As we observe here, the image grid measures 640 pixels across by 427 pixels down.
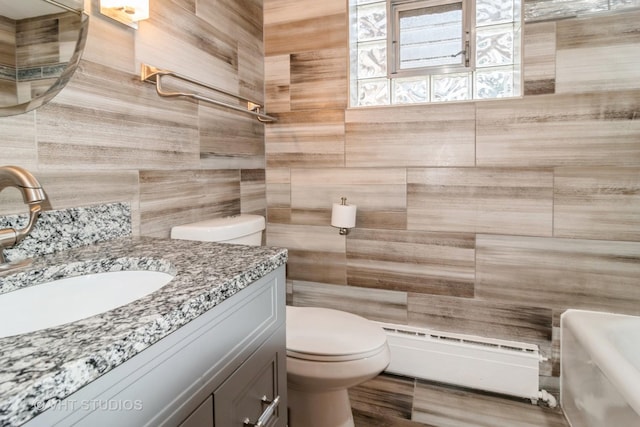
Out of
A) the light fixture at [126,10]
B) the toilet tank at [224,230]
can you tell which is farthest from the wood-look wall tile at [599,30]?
the light fixture at [126,10]

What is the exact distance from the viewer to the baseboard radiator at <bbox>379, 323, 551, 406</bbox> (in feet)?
5.76

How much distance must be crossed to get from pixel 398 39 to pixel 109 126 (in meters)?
1.61

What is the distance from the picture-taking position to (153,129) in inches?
53.4

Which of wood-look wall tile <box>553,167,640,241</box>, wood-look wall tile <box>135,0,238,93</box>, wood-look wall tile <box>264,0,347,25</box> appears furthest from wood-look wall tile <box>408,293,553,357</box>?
wood-look wall tile <box>264,0,347,25</box>

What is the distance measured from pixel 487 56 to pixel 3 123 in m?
2.05

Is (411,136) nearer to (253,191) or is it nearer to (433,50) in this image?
(433,50)

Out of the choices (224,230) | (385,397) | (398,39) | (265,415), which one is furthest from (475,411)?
(398,39)

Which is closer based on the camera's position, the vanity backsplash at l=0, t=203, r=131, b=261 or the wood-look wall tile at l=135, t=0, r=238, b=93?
the vanity backsplash at l=0, t=203, r=131, b=261

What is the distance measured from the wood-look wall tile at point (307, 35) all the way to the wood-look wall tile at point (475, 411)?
1.92m

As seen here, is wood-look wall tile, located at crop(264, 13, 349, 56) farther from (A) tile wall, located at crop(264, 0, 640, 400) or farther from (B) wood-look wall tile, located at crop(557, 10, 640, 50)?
(B) wood-look wall tile, located at crop(557, 10, 640, 50)

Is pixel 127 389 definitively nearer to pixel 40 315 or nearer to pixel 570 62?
pixel 40 315

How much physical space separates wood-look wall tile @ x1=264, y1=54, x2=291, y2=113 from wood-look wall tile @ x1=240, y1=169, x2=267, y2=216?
398 millimetres

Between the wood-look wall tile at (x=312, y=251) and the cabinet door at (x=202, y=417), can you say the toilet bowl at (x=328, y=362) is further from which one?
the cabinet door at (x=202, y=417)

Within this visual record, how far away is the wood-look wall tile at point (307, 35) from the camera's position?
2010 mm
